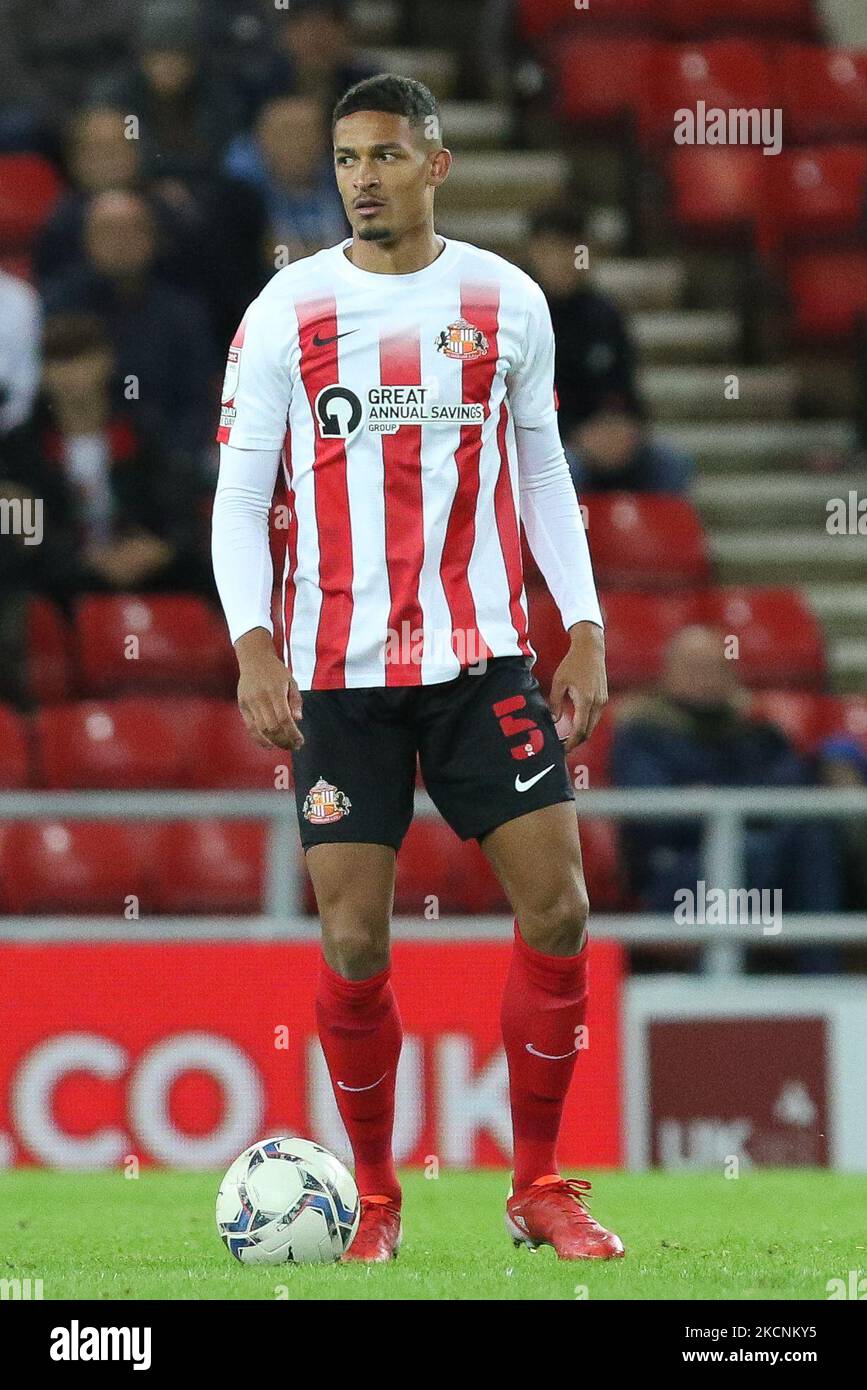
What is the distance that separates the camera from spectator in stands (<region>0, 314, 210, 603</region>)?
7.33 m

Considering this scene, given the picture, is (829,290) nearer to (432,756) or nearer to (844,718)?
(844,718)

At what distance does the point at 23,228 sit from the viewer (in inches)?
349

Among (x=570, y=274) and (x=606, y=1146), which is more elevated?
(x=570, y=274)

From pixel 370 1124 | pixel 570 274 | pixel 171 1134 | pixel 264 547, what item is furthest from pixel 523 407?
pixel 570 274

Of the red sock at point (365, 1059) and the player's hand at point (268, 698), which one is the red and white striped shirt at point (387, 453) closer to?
the player's hand at point (268, 698)

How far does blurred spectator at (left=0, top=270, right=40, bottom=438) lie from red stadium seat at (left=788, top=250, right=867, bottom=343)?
335 cm

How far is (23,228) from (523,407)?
5343mm

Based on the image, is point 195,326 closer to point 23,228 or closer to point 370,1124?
point 23,228

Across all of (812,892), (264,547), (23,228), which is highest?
(23,228)

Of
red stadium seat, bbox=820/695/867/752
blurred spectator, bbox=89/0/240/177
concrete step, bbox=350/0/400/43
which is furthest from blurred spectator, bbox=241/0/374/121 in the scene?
red stadium seat, bbox=820/695/867/752

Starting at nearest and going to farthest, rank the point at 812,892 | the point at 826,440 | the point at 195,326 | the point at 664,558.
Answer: the point at 812,892
the point at 195,326
the point at 664,558
the point at 826,440

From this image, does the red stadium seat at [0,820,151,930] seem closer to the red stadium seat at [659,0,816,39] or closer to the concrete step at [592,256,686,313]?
the concrete step at [592,256,686,313]

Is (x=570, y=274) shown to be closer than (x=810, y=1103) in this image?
No

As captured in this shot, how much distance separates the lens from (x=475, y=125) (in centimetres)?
1018
